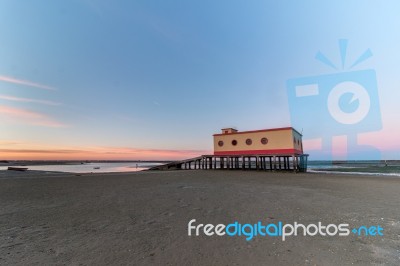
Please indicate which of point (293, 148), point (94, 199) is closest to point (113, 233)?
point (94, 199)

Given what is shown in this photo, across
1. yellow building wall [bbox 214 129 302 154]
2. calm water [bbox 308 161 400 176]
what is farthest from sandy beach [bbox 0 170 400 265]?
calm water [bbox 308 161 400 176]

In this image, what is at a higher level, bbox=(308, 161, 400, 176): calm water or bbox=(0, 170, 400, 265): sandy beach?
bbox=(0, 170, 400, 265): sandy beach

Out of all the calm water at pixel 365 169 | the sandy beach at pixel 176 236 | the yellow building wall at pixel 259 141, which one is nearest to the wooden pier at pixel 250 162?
the yellow building wall at pixel 259 141

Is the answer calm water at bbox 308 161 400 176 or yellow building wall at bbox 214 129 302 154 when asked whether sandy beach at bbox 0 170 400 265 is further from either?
calm water at bbox 308 161 400 176

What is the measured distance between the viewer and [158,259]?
3.96 m

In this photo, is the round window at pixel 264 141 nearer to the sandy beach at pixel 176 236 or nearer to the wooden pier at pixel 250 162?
the wooden pier at pixel 250 162

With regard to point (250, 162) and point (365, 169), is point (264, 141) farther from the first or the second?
point (365, 169)

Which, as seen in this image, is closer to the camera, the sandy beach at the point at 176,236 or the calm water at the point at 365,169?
the sandy beach at the point at 176,236

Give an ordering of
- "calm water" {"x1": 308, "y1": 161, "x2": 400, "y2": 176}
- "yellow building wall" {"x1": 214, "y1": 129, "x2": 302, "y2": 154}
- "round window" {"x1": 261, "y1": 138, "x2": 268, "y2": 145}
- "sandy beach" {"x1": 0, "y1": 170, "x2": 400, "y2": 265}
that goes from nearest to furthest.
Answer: "sandy beach" {"x1": 0, "y1": 170, "x2": 400, "y2": 265}, "yellow building wall" {"x1": 214, "y1": 129, "x2": 302, "y2": 154}, "round window" {"x1": 261, "y1": 138, "x2": 268, "y2": 145}, "calm water" {"x1": 308, "y1": 161, "x2": 400, "y2": 176}

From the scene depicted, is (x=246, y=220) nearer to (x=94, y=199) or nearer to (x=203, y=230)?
(x=203, y=230)

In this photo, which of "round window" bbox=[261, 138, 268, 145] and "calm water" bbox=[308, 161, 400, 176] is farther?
"calm water" bbox=[308, 161, 400, 176]

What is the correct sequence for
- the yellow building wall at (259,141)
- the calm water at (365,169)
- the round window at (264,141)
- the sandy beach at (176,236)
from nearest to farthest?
the sandy beach at (176,236) → the yellow building wall at (259,141) → the round window at (264,141) → the calm water at (365,169)

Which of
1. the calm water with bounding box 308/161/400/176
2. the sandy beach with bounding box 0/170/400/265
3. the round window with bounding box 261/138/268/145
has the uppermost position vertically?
the round window with bounding box 261/138/268/145

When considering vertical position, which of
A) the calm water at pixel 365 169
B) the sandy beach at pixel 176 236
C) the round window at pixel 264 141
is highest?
the round window at pixel 264 141
